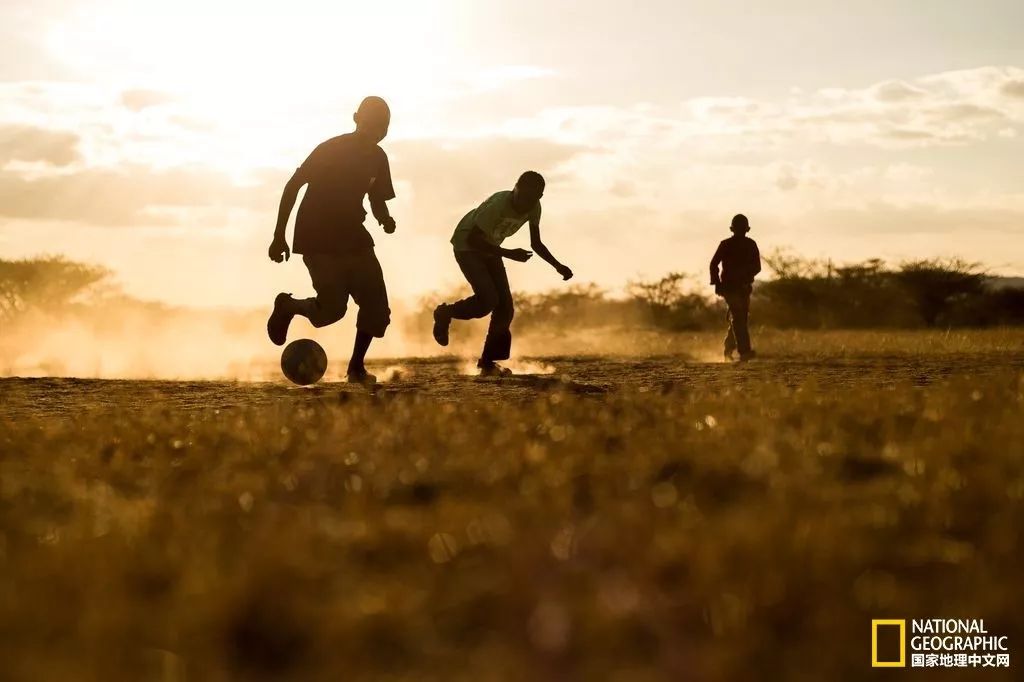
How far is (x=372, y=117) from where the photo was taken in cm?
894

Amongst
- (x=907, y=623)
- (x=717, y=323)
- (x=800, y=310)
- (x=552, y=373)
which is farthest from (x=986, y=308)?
(x=907, y=623)

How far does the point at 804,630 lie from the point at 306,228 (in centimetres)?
713

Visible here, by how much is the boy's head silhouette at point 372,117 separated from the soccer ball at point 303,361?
1643 millimetres

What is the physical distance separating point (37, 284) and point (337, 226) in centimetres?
3358

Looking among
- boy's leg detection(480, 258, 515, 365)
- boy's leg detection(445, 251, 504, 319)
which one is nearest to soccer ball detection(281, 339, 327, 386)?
boy's leg detection(445, 251, 504, 319)

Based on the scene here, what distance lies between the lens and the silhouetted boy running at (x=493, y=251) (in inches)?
380

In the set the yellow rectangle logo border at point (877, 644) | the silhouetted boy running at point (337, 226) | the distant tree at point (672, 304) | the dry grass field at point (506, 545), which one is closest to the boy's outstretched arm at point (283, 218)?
the silhouetted boy running at point (337, 226)

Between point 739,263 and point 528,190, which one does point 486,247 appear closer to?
point 528,190

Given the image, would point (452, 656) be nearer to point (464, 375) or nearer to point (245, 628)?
point (245, 628)

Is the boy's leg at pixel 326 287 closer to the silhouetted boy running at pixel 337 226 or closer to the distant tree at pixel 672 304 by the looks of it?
the silhouetted boy running at pixel 337 226

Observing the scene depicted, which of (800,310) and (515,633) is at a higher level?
(800,310)

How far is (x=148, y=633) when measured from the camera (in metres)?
2.17

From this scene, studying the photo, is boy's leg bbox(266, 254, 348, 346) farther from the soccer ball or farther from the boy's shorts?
the soccer ball

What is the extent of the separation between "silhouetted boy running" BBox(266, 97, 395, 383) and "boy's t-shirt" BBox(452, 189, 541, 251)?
3.34 feet
